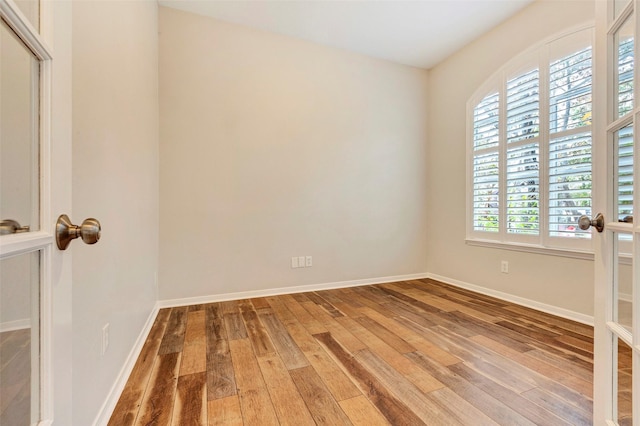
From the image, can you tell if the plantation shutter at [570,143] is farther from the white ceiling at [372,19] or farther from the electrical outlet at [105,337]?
the electrical outlet at [105,337]

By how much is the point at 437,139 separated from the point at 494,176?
97 centimetres

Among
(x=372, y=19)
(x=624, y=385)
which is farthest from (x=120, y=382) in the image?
A: (x=372, y=19)

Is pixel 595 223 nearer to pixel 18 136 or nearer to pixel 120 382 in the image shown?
pixel 18 136

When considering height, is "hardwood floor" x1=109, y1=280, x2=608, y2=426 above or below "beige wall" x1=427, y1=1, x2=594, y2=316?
below

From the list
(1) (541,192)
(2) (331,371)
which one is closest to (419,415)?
(2) (331,371)

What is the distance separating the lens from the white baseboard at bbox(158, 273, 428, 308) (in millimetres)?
2713

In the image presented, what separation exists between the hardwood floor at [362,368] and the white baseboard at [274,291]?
153mm

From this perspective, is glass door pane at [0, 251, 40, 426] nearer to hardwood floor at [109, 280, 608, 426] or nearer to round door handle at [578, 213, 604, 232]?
hardwood floor at [109, 280, 608, 426]

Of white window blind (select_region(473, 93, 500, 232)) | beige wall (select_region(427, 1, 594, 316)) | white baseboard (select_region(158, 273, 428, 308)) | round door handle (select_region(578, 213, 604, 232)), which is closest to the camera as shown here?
round door handle (select_region(578, 213, 604, 232))

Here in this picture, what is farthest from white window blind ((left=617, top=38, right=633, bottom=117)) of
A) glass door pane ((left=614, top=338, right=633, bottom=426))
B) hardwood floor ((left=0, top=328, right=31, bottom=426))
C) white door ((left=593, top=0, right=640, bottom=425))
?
hardwood floor ((left=0, top=328, right=31, bottom=426))

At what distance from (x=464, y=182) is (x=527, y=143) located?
77 centimetres

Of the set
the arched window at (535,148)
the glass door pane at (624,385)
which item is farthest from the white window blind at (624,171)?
the arched window at (535,148)

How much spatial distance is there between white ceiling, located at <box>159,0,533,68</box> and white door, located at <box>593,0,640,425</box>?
212 centimetres

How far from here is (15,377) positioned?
0.45 meters
